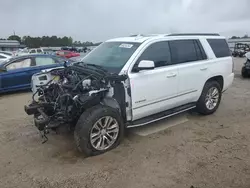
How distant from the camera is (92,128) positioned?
12.3 feet

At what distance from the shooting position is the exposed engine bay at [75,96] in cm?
389

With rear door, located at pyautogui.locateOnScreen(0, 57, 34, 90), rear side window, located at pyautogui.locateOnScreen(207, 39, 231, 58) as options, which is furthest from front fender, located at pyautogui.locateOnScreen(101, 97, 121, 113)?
rear door, located at pyautogui.locateOnScreen(0, 57, 34, 90)

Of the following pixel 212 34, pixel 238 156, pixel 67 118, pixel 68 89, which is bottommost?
pixel 238 156

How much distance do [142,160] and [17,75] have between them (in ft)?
21.1

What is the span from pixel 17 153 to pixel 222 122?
3999mm

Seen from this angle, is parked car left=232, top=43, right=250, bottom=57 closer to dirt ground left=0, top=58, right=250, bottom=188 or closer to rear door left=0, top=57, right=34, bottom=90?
rear door left=0, top=57, right=34, bottom=90

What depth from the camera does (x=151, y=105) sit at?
4.47 m

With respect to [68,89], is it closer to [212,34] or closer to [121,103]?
[121,103]

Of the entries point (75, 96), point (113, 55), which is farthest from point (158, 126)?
point (75, 96)

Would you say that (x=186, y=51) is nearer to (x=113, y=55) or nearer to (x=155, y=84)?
(x=155, y=84)

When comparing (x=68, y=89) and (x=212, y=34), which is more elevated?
(x=212, y=34)

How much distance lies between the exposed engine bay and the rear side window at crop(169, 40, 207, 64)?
4.57 feet

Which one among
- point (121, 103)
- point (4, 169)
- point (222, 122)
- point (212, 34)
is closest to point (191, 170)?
point (121, 103)

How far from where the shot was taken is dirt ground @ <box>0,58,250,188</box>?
10.6ft
